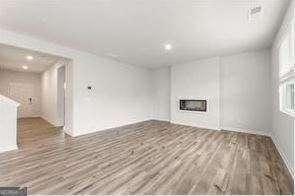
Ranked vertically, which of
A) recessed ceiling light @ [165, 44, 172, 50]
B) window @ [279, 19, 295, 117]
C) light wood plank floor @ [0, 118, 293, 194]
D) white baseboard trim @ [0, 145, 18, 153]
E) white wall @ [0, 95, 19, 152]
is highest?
recessed ceiling light @ [165, 44, 172, 50]

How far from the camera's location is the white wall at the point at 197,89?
589 centimetres

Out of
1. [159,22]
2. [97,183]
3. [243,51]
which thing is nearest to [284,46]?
[243,51]

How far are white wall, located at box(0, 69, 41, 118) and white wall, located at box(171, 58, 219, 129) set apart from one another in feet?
25.9

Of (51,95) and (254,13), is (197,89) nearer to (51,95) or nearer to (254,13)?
(254,13)

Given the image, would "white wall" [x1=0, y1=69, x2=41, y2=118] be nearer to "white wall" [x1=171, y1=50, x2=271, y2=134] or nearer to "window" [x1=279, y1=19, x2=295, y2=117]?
"white wall" [x1=171, y1=50, x2=271, y2=134]

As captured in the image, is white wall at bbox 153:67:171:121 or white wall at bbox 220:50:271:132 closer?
white wall at bbox 220:50:271:132

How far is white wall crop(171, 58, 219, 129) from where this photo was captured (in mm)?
5892

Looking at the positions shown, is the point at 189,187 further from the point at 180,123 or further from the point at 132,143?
the point at 180,123

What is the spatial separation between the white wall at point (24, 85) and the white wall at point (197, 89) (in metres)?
7.89

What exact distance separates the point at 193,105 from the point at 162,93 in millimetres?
1923

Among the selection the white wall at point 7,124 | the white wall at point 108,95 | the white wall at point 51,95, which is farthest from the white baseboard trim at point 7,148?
the white wall at point 51,95

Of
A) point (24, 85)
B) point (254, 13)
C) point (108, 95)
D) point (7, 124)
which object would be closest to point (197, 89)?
point (108, 95)

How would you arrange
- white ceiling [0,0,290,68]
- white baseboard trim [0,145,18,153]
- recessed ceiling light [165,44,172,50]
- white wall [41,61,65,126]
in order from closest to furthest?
white ceiling [0,0,290,68] < white baseboard trim [0,145,18,153] < recessed ceiling light [165,44,172,50] < white wall [41,61,65,126]

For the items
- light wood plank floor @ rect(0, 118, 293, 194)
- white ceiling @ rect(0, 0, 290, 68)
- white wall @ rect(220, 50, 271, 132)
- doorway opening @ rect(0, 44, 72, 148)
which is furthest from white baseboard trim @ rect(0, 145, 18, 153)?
white wall @ rect(220, 50, 271, 132)
